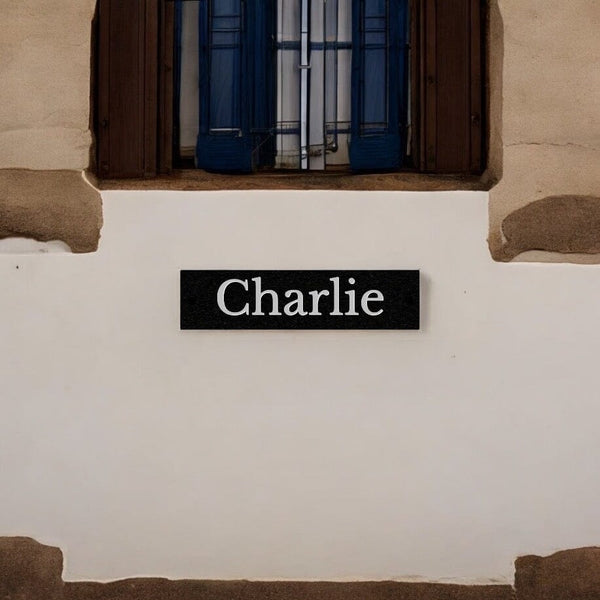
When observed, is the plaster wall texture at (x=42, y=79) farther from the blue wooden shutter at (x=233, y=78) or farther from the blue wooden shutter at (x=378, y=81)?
the blue wooden shutter at (x=378, y=81)

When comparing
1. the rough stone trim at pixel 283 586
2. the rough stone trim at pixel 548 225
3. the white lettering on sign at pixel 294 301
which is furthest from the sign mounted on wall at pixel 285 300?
the rough stone trim at pixel 283 586

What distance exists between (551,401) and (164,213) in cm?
158

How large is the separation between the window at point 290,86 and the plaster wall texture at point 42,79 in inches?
5.0

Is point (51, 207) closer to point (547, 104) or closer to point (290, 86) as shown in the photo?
point (290, 86)

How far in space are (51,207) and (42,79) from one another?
19.0 inches

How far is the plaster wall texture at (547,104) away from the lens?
3.07 meters

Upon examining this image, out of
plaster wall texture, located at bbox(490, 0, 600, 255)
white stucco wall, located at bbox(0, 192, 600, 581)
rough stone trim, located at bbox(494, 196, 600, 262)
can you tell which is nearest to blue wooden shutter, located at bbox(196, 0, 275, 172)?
white stucco wall, located at bbox(0, 192, 600, 581)

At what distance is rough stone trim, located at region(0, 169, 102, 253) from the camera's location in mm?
3125

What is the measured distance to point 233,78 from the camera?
3.31 meters

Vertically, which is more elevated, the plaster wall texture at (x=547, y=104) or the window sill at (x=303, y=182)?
the plaster wall texture at (x=547, y=104)

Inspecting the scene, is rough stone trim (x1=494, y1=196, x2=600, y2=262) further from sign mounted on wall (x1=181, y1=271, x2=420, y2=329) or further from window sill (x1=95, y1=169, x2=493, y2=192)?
sign mounted on wall (x1=181, y1=271, x2=420, y2=329)

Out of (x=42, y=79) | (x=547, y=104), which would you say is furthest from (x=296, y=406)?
(x=42, y=79)

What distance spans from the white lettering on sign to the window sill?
37cm

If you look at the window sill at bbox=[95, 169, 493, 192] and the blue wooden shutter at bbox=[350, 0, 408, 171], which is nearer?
the window sill at bbox=[95, 169, 493, 192]
